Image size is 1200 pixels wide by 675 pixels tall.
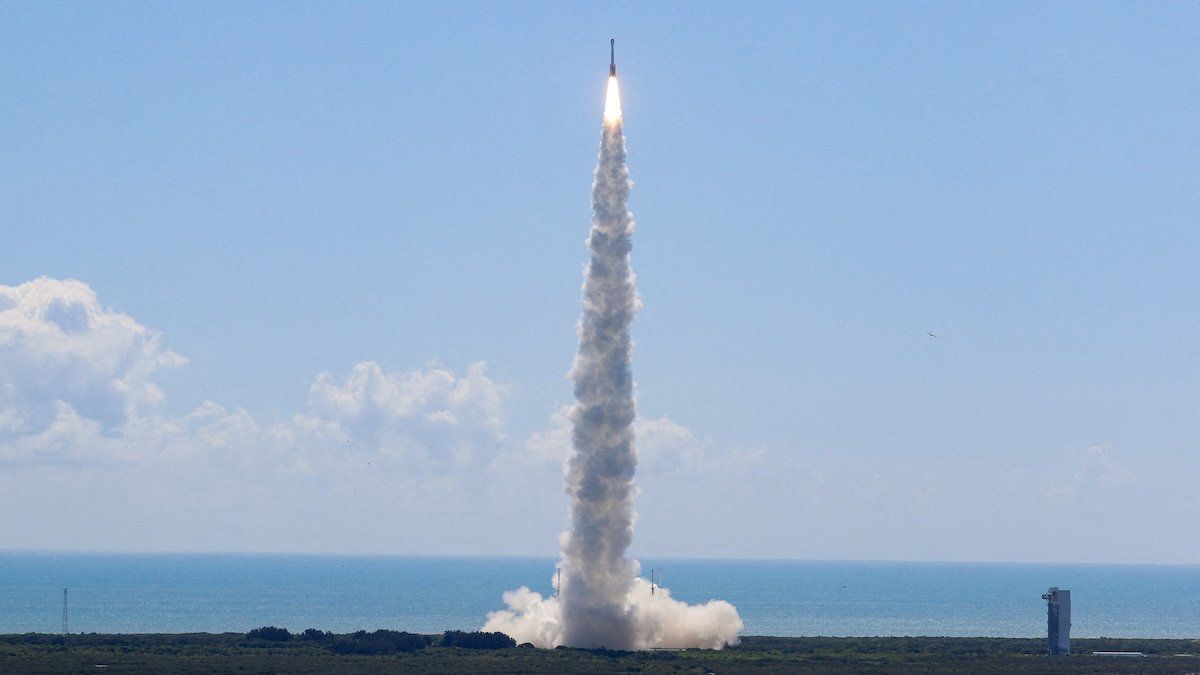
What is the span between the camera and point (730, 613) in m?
115

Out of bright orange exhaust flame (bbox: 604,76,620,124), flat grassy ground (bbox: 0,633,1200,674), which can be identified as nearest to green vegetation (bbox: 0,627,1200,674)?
flat grassy ground (bbox: 0,633,1200,674)

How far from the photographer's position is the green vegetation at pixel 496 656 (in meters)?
96.3

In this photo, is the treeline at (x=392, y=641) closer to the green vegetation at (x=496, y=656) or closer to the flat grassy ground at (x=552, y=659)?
the green vegetation at (x=496, y=656)

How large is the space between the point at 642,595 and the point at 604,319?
62.1ft

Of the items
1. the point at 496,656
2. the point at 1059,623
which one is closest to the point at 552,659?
the point at 496,656

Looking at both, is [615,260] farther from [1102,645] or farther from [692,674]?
[1102,645]

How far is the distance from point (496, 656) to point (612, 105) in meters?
33.4

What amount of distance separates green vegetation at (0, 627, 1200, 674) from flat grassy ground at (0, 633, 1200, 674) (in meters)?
0.06

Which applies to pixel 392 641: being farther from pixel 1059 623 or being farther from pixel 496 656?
pixel 1059 623

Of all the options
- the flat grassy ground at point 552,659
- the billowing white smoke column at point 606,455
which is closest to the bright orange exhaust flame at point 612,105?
the billowing white smoke column at point 606,455

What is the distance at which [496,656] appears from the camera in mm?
103312

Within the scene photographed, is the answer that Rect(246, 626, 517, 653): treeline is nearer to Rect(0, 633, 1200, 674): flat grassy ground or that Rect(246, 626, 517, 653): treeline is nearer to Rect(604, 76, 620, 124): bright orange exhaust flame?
Rect(0, 633, 1200, 674): flat grassy ground

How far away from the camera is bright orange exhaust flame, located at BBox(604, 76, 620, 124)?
101 meters

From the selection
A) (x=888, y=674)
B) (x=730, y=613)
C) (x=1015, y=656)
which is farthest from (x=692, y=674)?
(x=1015, y=656)
